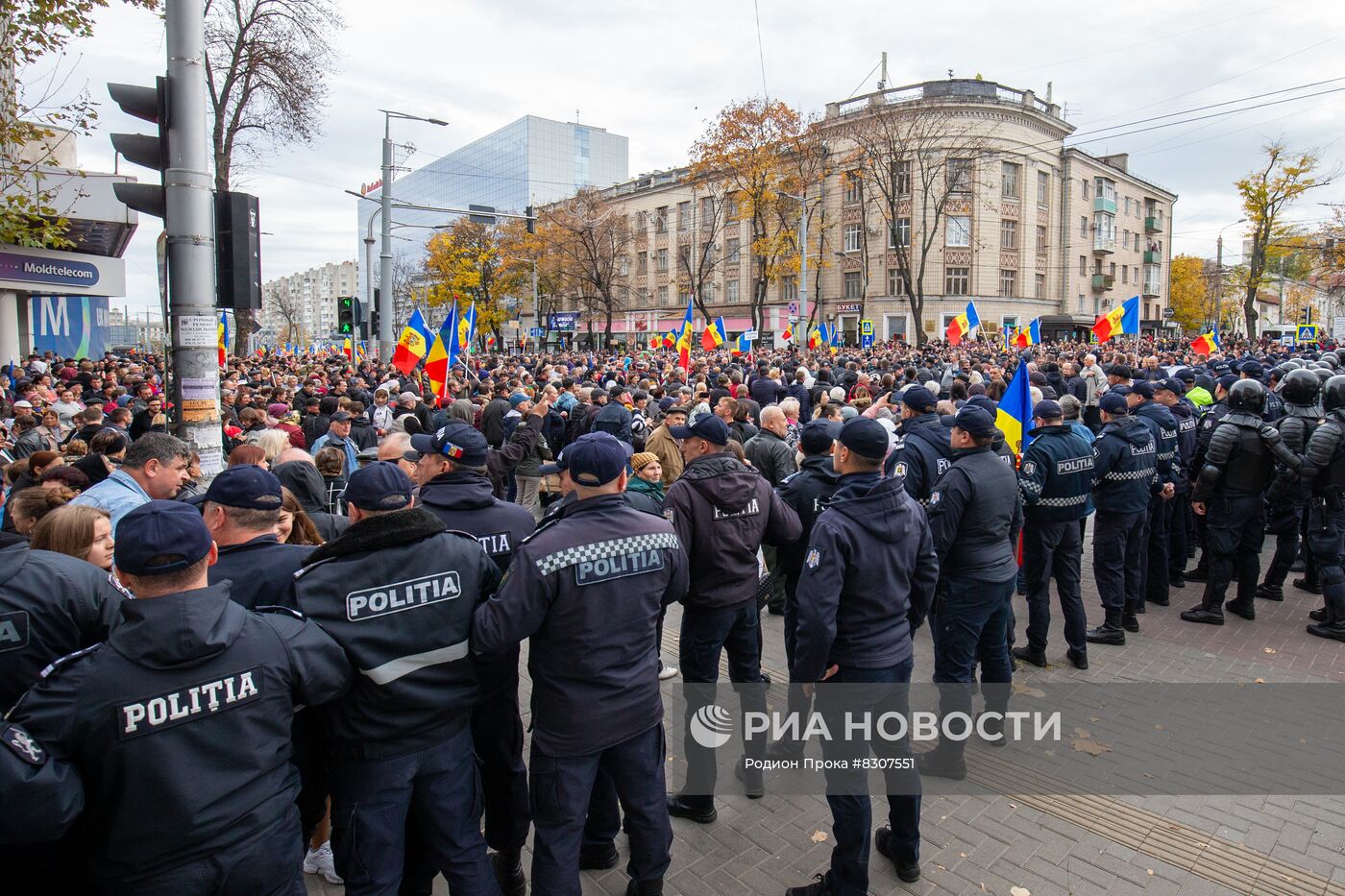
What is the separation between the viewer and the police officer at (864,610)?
3.61 metres

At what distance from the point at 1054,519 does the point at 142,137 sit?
24.2ft

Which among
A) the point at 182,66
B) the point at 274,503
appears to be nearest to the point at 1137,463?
the point at 274,503

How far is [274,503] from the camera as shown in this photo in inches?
124

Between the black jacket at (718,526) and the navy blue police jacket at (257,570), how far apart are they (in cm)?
195

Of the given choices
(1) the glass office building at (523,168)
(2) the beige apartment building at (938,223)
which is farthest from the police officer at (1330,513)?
(1) the glass office building at (523,168)

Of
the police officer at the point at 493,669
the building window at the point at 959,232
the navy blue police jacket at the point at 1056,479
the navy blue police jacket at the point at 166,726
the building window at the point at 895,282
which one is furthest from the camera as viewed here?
the building window at the point at 895,282

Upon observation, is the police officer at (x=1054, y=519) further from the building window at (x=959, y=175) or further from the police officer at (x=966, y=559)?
the building window at (x=959, y=175)

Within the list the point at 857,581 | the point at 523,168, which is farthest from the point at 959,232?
the point at 523,168

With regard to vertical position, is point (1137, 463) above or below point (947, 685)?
above

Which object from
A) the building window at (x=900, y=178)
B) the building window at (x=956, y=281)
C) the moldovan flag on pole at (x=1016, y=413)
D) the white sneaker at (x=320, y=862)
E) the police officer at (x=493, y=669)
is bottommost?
the white sneaker at (x=320, y=862)

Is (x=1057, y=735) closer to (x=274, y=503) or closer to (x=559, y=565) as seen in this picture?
(x=559, y=565)

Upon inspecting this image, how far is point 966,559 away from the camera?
184 inches

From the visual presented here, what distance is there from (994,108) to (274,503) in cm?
5141

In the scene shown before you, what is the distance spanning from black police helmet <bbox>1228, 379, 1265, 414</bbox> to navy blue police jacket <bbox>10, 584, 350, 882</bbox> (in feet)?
26.4
